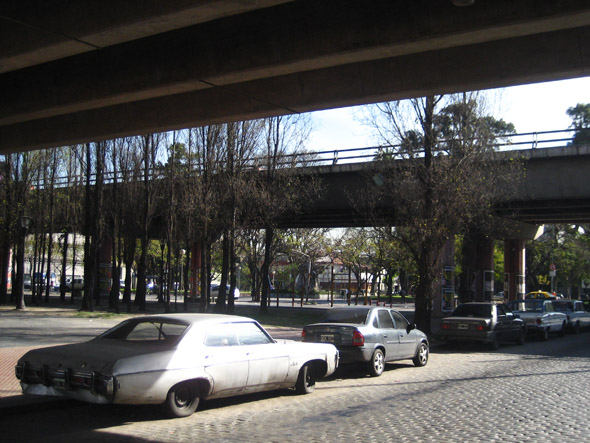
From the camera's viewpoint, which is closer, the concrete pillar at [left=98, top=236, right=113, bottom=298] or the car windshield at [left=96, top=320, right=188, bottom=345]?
the car windshield at [left=96, top=320, right=188, bottom=345]

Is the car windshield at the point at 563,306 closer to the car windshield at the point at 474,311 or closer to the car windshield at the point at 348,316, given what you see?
the car windshield at the point at 474,311

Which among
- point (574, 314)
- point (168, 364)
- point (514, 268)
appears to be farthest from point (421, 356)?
point (514, 268)

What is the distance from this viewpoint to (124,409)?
880cm

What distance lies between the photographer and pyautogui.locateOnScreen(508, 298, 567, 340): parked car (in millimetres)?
23225

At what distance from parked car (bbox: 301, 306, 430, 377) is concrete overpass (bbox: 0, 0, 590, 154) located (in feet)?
Answer: 16.0

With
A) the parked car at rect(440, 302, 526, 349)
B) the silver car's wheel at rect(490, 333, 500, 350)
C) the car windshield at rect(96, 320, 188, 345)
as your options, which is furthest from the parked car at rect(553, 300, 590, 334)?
the car windshield at rect(96, 320, 188, 345)

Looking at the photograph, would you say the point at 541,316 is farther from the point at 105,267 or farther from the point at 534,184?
the point at 105,267

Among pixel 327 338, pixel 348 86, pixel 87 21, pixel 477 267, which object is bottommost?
pixel 327 338

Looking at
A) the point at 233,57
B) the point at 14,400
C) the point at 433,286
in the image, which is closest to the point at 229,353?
the point at 14,400

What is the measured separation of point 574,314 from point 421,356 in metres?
15.3

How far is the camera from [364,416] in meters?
8.88

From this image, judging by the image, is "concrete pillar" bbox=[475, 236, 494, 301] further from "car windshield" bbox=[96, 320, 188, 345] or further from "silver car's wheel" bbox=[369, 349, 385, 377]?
"car windshield" bbox=[96, 320, 188, 345]

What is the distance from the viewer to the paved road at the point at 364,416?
7.61 metres

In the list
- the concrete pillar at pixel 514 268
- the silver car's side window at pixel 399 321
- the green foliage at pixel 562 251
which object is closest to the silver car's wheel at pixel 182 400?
the silver car's side window at pixel 399 321
